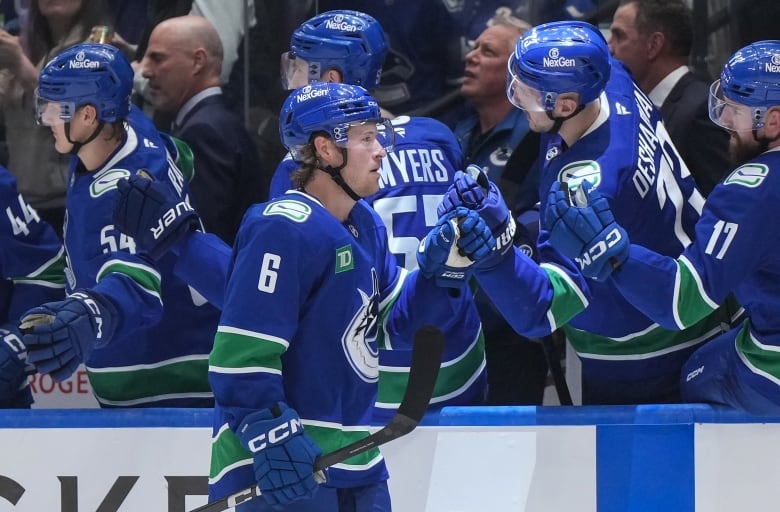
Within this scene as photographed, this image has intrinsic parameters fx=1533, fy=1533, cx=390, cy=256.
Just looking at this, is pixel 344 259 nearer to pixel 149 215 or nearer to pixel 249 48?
pixel 149 215

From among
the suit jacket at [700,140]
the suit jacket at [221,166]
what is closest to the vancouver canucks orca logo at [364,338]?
the suit jacket at [221,166]

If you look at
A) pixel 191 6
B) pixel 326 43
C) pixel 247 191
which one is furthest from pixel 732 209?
pixel 191 6

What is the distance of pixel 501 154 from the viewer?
15.9 ft

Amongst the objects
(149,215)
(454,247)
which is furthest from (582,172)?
(149,215)

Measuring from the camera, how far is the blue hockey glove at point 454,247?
11.7 ft

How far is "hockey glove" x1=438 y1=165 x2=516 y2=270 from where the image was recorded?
146 inches

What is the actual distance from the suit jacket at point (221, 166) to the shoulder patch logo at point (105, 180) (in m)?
0.66

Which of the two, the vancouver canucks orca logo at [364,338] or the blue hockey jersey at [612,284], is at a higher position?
the vancouver canucks orca logo at [364,338]

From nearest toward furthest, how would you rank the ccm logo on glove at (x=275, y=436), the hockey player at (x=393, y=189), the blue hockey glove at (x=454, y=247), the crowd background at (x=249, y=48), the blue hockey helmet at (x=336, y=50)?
the ccm logo on glove at (x=275, y=436)
the blue hockey glove at (x=454, y=247)
the hockey player at (x=393, y=189)
the blue hockey helmet at (x=336, y=50)
the crowd background at (x=249, y=48)

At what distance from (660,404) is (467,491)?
1.80 feet

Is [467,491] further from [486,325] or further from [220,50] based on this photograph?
[220,50]

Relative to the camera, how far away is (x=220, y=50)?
200 inches

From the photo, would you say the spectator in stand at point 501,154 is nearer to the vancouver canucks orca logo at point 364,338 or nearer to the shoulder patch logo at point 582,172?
the shoulder patch logo at point 582,172

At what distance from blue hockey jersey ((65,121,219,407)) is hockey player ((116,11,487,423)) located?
232 millimetres
